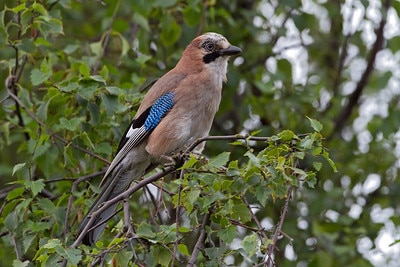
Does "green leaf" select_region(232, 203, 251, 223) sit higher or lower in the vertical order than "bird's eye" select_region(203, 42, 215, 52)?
lower

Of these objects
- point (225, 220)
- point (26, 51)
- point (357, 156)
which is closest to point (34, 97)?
point (26, 51)

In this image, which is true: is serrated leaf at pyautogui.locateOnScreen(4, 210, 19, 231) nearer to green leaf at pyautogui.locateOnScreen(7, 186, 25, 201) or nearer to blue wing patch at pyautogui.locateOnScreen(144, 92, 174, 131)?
green leaf at pyautogui.locateOnScreen(7, 186, 25, 201)

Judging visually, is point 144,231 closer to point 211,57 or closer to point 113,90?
point 113,90

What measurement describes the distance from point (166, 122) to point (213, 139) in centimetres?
123

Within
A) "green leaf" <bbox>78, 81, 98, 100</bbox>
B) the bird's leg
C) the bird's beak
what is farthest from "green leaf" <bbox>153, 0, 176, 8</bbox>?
the bird's leg

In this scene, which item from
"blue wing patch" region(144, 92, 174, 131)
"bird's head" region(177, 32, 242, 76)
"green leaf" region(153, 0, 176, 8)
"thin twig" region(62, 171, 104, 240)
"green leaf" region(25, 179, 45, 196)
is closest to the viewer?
"green leaf" region(25, 179, 45, 196)

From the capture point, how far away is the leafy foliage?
3443mm

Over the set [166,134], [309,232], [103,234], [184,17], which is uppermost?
[184,17]

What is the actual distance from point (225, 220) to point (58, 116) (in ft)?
4.79

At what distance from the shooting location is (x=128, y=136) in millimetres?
4582

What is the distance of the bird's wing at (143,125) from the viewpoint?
453 cm

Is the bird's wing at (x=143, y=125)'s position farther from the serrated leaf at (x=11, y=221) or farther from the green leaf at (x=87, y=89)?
the serrated leaf at (x=11, y=221)

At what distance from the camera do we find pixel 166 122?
4.67m

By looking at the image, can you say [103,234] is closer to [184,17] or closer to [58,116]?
[58,116]
